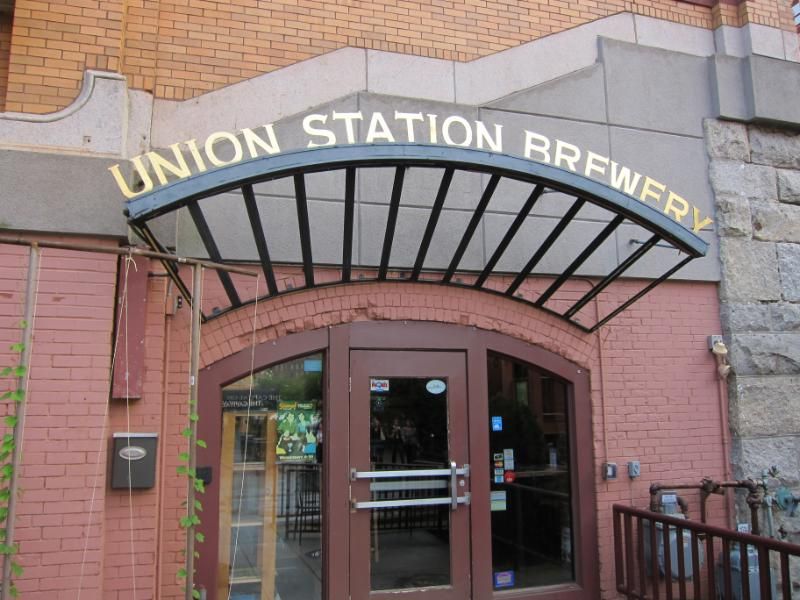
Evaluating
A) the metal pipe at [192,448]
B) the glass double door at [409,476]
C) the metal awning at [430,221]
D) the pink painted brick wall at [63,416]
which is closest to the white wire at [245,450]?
Answer: the metal awning at [430,221]

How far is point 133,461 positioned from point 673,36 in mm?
6587

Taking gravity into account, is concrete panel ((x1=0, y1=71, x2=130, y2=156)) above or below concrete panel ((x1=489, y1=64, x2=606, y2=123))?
below

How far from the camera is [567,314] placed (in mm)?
6387

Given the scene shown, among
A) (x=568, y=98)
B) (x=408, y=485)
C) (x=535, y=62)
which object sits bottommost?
(x=408, y=485)

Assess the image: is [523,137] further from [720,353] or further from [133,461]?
[133,461]

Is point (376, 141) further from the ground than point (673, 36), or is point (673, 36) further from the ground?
point (673, 36)

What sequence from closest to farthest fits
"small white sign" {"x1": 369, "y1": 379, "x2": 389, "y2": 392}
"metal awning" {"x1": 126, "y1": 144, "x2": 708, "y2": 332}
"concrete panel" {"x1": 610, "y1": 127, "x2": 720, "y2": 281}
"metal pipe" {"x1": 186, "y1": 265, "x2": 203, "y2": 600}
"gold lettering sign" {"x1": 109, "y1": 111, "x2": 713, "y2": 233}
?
"metal pipe" {"x1": 186, "y1": 265, "x2": 203, "y2": 600}
"metal awning" {"x1": 126, "y1": 144, "x2": 708, "y2": 332}
"gold lettering sign" {"x1": 109, "y1": 111, "x2": 713, "y2": 233}
"small white sign" {"x1": 369, "y1": 379, "x2": 389, "y2": 392}
"concrete panel" {"x1": 610, "y1": 127, "x2": 720, "y2": 281}

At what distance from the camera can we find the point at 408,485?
231 inches

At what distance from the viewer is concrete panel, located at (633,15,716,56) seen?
734cm

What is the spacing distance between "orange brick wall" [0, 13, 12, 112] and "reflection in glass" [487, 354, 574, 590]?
4.41m

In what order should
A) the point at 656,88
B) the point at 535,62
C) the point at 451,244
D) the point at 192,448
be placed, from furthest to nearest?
the point at 656,88 < the point at 535,62 < the point at 451,244 < the point at 192,448

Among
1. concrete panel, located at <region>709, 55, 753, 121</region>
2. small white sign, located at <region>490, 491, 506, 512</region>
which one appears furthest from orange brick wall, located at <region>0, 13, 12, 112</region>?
concrete panel, located at <region>709, 55, 753, 121</region>

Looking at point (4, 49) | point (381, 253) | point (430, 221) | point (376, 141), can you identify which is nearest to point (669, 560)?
point (430, 221)

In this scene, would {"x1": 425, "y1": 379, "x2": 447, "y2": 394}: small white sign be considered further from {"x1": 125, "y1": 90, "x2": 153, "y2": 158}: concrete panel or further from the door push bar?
{"x1": 125, "y1": 90, "x2": 153, "y2": 158}: concrete panel
